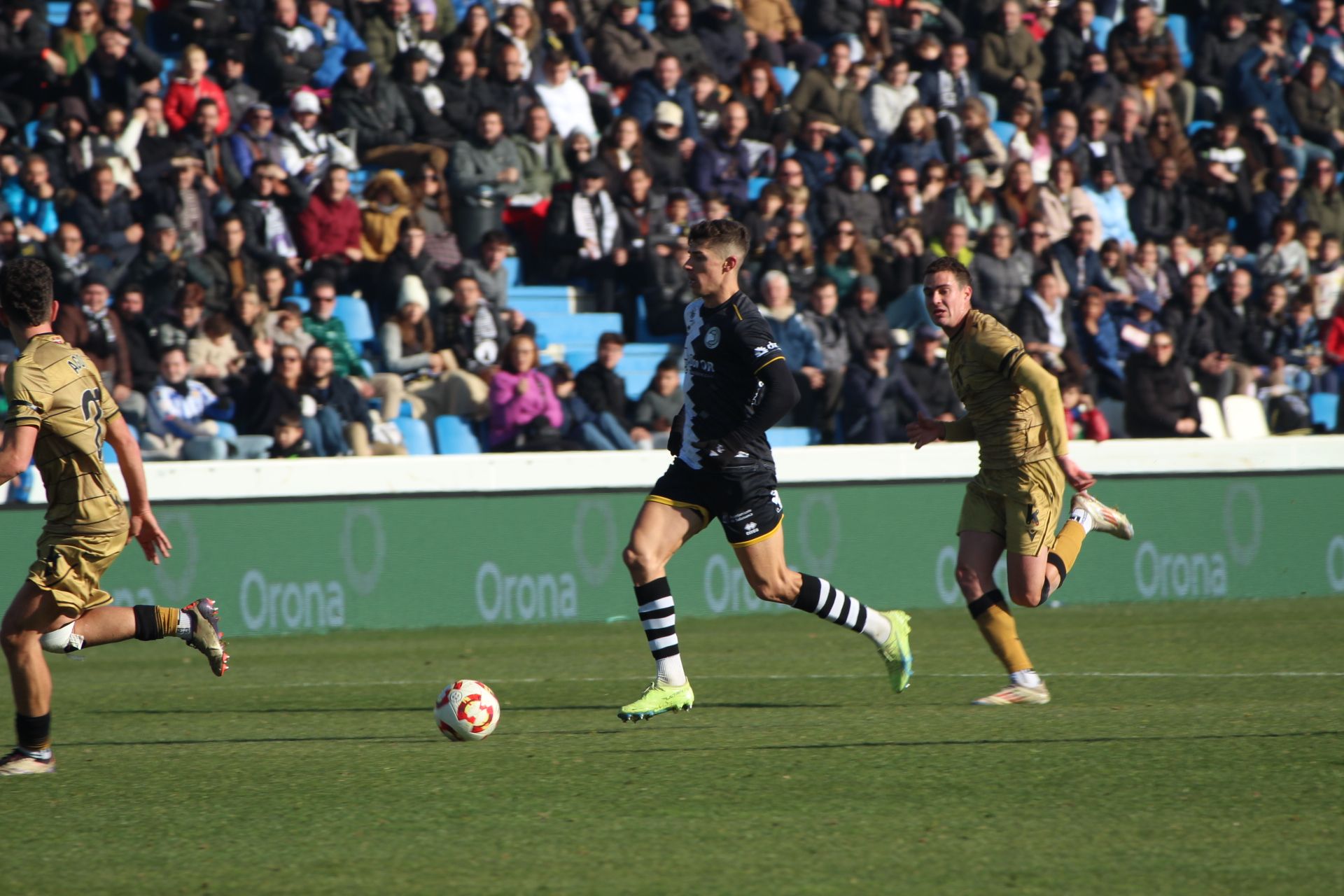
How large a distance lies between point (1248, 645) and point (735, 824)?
21.5ft

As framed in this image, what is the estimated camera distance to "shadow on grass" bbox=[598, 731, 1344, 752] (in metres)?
7.02

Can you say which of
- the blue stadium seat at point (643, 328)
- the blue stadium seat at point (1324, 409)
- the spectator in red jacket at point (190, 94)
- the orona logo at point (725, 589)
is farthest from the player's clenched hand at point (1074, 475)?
the blue stadium seat at point (1324, 409)

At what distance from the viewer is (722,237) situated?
7699 millimetres

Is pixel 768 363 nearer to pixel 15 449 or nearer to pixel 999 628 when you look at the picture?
pixel 999 628

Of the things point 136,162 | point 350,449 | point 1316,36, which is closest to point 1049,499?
point 350,449

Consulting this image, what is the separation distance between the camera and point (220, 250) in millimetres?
15219

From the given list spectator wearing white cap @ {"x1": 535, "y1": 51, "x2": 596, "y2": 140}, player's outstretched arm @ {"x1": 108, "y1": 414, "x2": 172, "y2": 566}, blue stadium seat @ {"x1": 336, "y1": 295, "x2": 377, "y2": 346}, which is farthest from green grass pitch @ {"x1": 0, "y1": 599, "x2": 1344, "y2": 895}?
spectator wearing white cap @ {"x1": 535, "y1": 51, "x2": 596, "y2": 140}

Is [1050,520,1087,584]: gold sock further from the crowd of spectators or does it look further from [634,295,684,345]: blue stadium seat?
[634,295,684,345]: blue stadium seat

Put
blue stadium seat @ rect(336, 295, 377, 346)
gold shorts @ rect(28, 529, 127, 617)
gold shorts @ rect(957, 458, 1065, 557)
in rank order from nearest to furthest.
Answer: gold shorts @ rect(28, 529, 127, 617) < gold shorts @ rect(957, 458, 1065, 557) < blue stadium seat @ rect(336, 295, 377, 346)

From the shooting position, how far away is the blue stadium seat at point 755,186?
740 inches

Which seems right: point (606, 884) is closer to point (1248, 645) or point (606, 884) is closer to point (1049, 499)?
point (1049, 499)

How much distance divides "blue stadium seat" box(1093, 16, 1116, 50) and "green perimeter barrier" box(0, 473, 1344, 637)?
9.18m

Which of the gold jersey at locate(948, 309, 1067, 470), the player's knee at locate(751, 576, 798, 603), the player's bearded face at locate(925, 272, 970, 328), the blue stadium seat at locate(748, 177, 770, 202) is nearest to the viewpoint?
the player's knee at locate(751, 576, 798, 603)

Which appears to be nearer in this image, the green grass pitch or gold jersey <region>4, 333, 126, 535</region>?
the green grass pitch
